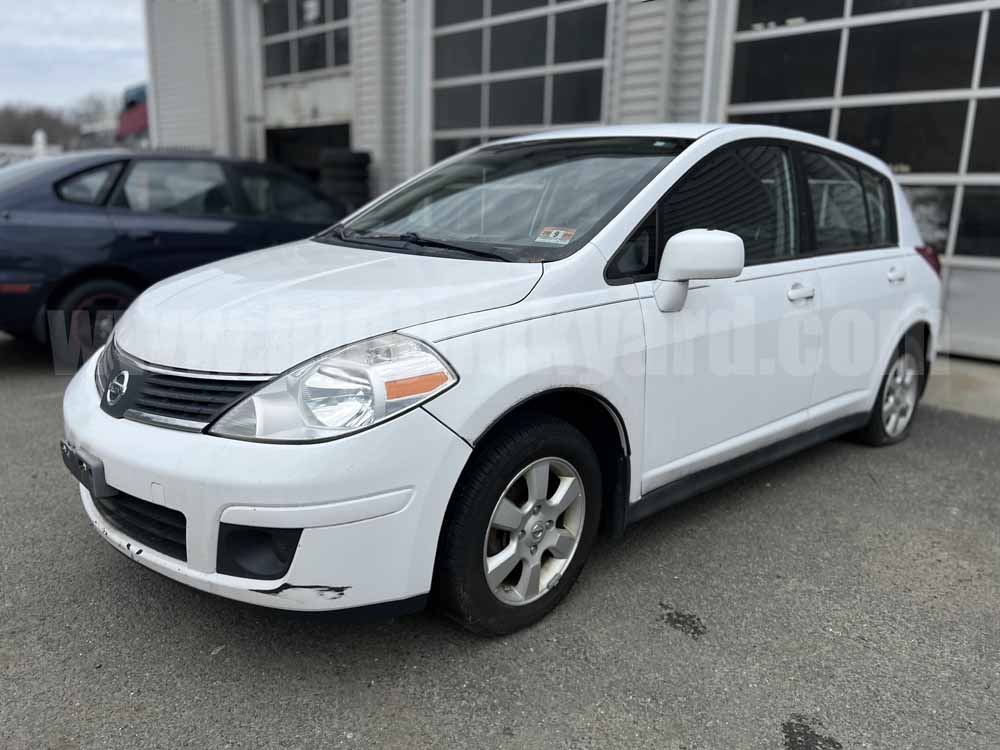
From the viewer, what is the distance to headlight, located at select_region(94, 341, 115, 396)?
97.1 inches

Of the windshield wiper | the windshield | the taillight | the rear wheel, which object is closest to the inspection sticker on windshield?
the windshield

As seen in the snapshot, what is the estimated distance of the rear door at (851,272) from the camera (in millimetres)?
3590

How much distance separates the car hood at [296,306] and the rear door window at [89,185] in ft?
10.5

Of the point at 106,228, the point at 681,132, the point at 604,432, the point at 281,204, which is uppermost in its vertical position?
the point at 681,132

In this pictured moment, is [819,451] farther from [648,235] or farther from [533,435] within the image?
[533,435]

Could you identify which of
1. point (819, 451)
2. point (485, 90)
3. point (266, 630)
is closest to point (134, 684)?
point (266, 630)

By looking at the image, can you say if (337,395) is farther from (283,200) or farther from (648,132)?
(283,200)

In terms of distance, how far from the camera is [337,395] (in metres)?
2.06

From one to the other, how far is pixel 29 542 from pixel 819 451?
3.87 metres

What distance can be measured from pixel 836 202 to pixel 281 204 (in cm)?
448

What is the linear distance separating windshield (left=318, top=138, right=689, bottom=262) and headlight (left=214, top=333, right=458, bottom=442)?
702 millimetres

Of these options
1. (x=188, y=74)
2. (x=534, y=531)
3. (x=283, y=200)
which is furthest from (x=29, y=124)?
(x=534, y=531)

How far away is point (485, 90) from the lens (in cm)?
958

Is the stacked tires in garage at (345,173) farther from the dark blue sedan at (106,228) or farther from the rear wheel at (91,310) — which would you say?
the rear wheel at (91,310)
